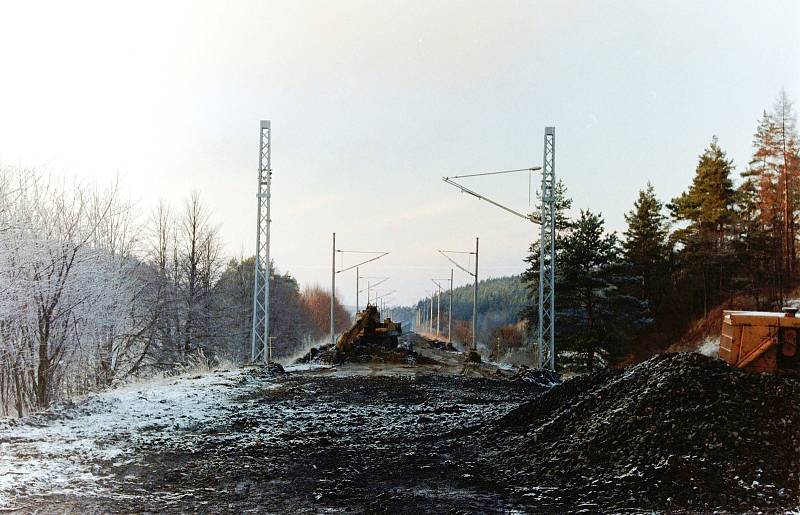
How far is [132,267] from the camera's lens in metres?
33.2

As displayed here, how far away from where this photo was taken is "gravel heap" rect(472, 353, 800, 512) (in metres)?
6.17

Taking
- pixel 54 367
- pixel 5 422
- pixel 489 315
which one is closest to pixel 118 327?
pixel 54 367

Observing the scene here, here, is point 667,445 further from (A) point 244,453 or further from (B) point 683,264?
(B) point 683,264

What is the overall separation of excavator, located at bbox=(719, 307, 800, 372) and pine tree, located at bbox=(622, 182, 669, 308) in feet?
103

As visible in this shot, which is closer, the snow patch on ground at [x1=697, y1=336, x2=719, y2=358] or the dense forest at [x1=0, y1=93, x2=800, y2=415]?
the dense forest at [x1=0, y1=93, x2=800, y2=415]

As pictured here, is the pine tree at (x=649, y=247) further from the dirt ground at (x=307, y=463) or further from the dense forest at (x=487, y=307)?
the dense forest at (x=487, y=307)

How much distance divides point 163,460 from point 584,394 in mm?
6605

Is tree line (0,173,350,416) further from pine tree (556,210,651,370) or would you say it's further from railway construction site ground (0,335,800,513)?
pine tree (556,210,651,370)

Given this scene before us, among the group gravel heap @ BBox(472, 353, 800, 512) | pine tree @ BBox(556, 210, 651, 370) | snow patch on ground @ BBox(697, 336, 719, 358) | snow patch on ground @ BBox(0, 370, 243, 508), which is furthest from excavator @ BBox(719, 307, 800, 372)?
snow patch on ground @ BBox(697, 336, 719, 358)

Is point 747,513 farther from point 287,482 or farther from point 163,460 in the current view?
point 163,460

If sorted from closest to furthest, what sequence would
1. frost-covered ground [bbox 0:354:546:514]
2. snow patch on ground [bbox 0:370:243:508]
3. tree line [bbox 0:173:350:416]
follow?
1. frost-covered ground [bbox 0:354:546:514]
2. snow patch on ground [bbox 0:370:243:508]
3. tree line [bbox 0:173:350:416]

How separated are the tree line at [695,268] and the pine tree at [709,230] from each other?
6cm

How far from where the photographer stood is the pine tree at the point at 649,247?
39.5 meters

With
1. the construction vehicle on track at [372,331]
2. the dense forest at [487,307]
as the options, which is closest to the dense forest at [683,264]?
the construction vehicle on track at [372,331]
